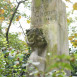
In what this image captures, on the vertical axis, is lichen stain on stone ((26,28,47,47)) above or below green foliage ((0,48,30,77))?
above

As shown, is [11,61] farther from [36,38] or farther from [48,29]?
[48,29]

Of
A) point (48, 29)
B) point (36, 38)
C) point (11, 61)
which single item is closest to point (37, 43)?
point (36, 38)

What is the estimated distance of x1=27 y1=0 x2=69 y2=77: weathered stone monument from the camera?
3287mm

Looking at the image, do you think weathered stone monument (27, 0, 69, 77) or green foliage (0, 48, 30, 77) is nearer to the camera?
green foliage (0, 48, 30, 77)

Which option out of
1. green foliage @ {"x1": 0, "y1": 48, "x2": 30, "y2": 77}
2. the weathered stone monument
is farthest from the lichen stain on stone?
green foliage @ {"x1": 0, "y1": 48, "x2": 30, "y2": 77}

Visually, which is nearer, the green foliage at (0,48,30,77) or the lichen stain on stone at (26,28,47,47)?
the green foliage at (0,48,30,77)

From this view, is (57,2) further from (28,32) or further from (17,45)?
(17,45)

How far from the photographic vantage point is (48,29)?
346cm

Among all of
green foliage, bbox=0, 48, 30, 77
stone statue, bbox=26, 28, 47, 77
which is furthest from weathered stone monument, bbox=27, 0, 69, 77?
green foliage, bbox=0, 48, 30, 77

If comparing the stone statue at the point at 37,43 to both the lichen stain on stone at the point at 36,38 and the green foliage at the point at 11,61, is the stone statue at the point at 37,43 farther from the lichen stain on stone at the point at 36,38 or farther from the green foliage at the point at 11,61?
the green foliage at the point at 11,61

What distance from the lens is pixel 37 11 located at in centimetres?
373

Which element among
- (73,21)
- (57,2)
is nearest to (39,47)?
(57,2)

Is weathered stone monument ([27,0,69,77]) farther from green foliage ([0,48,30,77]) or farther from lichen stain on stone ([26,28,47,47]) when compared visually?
green foliage ([0,48,30,77])

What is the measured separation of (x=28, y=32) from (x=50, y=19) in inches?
23.6
